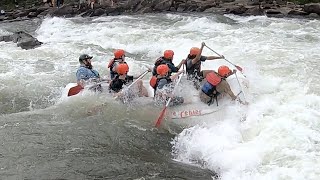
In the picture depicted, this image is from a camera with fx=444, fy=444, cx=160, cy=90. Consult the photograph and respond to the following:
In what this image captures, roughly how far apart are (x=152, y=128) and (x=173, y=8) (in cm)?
1561

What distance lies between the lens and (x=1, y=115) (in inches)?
392

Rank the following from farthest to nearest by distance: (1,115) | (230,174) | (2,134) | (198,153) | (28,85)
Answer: (28,85) < (1,115) < (2,134) < (198,153) < (230,174)

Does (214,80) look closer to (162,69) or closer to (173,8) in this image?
(162,69)

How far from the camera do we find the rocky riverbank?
20.7 metres

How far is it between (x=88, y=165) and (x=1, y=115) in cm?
354

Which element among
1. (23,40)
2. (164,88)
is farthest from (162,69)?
(23,40)

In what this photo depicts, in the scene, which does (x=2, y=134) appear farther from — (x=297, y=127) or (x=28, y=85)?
(x=297, y=127)

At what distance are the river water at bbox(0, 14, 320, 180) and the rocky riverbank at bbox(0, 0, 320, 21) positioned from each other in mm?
4956

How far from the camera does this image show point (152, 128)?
9000mm

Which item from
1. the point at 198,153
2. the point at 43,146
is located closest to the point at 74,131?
the point at 43,146

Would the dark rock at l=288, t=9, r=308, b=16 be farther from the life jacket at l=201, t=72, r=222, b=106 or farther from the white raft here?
the life jacket at l=201, t=72, r=222, b=106

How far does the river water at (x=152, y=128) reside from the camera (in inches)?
284

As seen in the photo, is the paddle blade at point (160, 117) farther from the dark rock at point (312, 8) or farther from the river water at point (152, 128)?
the dark rock at point (312, 8)

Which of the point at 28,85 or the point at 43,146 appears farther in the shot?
the point at 28,85
